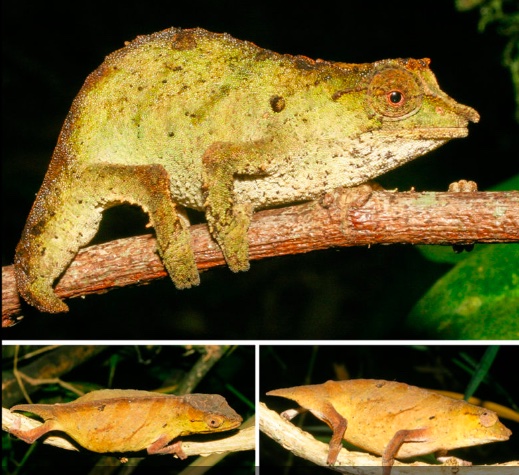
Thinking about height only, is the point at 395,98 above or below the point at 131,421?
above

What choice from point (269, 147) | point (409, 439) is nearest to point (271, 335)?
point (409, 439)

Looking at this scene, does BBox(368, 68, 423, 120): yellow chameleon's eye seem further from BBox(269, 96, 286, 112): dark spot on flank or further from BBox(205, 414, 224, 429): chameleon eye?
BBox(205, 414, 224, 429): chameleon eye

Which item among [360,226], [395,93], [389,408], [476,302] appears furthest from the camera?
[476,302]

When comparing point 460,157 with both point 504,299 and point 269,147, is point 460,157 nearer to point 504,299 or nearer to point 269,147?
point 504,299

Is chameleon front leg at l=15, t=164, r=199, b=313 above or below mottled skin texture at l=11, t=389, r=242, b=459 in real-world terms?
above

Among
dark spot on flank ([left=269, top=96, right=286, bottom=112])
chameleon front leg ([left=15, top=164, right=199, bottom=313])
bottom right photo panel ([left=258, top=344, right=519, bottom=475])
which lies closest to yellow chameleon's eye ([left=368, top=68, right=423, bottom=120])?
dark spot on flank ([left=269, top=96, right=286, bottom=112])

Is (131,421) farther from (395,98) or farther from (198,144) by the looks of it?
(395,98)

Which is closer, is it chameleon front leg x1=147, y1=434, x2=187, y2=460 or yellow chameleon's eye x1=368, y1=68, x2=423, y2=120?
yellow chameleon's eye x1=368, y1=68, x2=423, y2=120

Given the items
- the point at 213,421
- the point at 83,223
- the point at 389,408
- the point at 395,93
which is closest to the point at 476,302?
the point at 389,408
